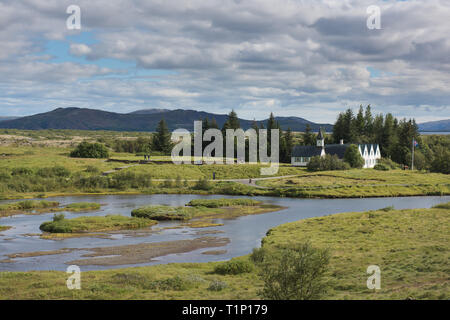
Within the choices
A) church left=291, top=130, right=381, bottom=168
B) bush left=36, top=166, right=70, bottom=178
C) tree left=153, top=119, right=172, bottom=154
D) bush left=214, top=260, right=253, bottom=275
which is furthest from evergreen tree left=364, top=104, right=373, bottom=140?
bush left=214, top=260, right=253, bottom=275

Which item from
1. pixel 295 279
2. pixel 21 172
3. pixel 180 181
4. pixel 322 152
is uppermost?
pixel 322 152

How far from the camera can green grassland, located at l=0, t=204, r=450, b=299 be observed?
18.7 m

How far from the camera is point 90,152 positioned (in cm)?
10375

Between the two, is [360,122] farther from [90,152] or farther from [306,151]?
[90,152]

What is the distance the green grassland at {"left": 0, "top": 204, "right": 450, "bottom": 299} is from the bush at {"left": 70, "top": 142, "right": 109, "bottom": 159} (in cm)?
7716

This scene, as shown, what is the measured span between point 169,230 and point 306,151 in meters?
70.2

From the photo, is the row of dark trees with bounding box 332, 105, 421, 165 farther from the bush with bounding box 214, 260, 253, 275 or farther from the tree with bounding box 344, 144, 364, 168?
the bush with bounding box 214, 260, 253, 275

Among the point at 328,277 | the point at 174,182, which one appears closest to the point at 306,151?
the point at 174,182

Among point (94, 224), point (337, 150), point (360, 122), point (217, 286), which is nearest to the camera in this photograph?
point (217, 286)

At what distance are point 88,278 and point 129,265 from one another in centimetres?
512
